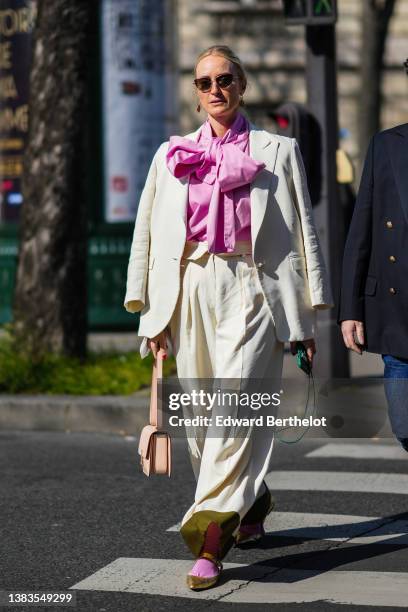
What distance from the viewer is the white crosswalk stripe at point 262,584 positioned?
4.89 metres

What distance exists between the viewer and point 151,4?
48.2 feet

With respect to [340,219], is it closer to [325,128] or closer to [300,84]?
[325,128]

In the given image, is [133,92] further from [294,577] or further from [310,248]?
[294,577]

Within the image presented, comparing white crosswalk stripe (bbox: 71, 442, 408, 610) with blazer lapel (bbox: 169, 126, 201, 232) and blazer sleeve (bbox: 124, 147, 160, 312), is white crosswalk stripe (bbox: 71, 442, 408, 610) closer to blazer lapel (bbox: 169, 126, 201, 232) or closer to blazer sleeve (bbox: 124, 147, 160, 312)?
blazer sleeve (bbox: 124, 147, 160, 312)

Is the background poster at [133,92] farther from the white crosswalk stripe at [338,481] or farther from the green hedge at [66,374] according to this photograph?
the white crosswalk stripe at [338,481]

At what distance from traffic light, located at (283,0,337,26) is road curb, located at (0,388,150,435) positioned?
275 centimetres

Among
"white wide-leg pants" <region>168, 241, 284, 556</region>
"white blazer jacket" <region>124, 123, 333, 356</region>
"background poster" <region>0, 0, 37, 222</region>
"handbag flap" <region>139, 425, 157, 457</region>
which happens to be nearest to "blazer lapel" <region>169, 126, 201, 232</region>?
"white blazer jacket" <region>124, 123, 333, 356</region>

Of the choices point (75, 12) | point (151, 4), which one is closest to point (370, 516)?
point (75, 12)

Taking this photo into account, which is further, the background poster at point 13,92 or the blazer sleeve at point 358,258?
the background poster at point 13,92

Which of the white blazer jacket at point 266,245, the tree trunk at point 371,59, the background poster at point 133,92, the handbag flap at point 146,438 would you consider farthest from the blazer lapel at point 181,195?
the tree trunk at point 371,59

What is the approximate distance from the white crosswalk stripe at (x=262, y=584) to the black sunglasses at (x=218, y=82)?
1.76 metres

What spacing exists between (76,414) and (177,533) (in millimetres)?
3367

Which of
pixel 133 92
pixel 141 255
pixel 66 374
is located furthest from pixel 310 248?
pixel 133 92

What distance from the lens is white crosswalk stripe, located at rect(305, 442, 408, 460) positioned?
8219 mm
